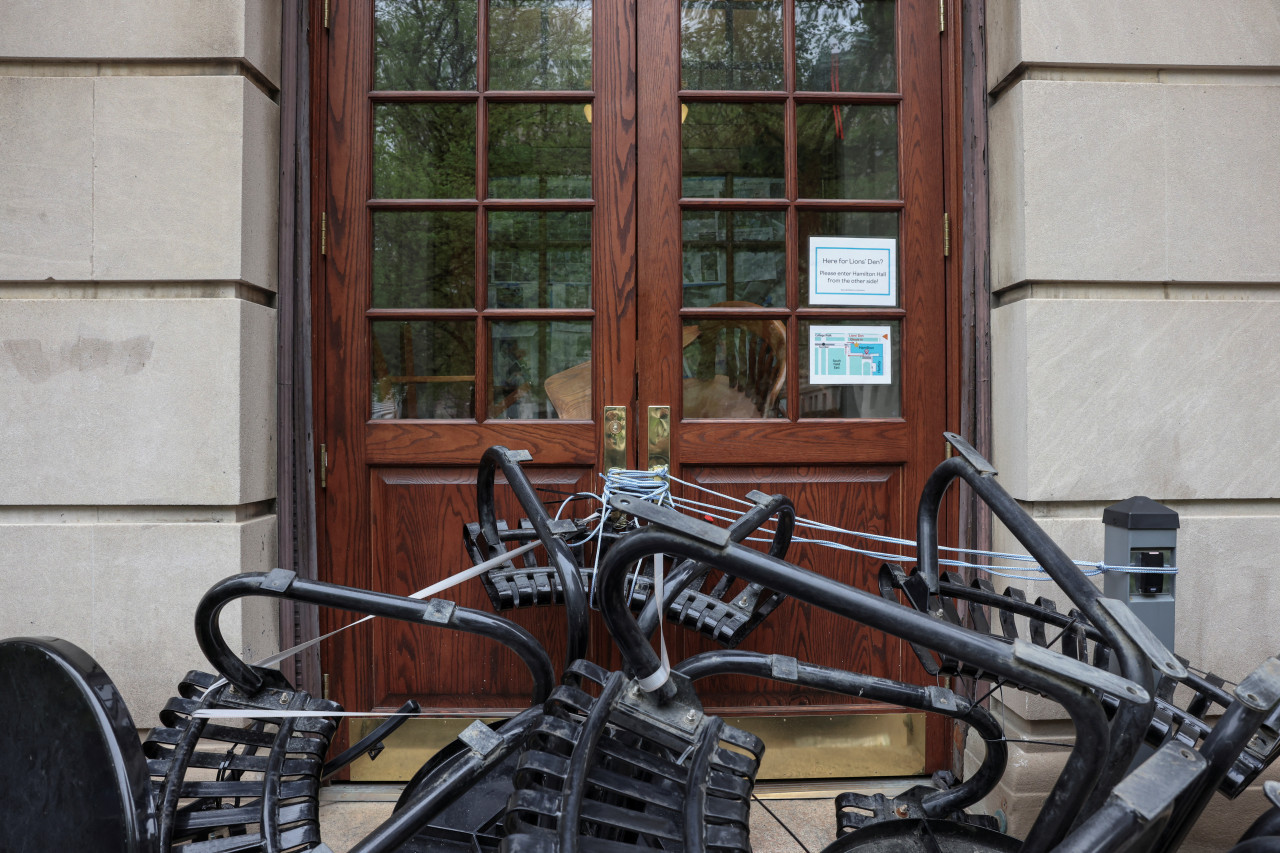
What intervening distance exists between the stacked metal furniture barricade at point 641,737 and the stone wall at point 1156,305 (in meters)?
0.93

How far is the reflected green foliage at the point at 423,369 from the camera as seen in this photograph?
2.72 meters

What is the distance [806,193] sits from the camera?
9.05ft

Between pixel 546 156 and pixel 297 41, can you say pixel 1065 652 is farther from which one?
pixel 297 41

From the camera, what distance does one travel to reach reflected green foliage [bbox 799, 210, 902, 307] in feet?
9.02

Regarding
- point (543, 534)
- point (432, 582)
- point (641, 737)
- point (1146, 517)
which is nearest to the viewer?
point (641, 737)

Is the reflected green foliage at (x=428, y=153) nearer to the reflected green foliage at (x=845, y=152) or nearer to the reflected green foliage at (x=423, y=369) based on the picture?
the reflected green foliage at (x=423, y=369)

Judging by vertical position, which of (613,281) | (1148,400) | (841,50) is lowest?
(1148,400)

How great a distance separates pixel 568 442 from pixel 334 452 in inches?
31.9

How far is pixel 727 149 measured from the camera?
2738 mm

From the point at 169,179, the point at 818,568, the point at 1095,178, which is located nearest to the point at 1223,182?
the point at 1095,178

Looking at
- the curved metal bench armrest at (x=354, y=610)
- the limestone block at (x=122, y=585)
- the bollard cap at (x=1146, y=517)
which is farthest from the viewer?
the limestone block at (x=122, y=585)

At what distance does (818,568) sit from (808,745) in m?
0.62

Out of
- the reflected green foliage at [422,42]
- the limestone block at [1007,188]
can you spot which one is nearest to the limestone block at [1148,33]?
the limestone block at [1007,188]

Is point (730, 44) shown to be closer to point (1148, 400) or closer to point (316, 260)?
point (316, 260)
